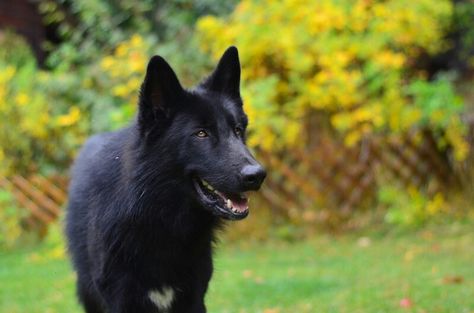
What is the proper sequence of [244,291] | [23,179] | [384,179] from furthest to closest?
[23,179]
[384,179]
[244,291]

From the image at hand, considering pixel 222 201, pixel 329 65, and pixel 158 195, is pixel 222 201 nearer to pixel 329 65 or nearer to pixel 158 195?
pixel 158 195

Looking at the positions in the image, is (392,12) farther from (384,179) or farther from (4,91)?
(4,91)

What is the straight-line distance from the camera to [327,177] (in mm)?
8820

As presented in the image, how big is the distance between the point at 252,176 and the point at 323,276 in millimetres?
3664

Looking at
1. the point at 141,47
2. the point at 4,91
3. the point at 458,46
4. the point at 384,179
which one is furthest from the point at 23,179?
the point at 458,46

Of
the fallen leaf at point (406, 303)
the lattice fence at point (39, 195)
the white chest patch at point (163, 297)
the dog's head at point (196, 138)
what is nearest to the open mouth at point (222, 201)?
the dog's head at point (196, 138)

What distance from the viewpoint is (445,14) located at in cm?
930

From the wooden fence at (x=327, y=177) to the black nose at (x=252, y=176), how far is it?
5791mm

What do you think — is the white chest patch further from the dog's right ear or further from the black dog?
the dog's right ear

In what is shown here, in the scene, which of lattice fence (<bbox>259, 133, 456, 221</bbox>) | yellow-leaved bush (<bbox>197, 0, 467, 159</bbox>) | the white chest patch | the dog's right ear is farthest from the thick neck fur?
lattice fence (<bbox>259, 133, 456, 221</bbox>)

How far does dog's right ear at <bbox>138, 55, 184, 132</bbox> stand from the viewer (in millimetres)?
3127

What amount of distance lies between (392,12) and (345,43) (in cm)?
77

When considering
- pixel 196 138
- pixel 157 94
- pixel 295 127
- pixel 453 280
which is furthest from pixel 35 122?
pixel 196 138

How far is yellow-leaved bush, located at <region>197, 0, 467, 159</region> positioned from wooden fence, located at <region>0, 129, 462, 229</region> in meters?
0.24
